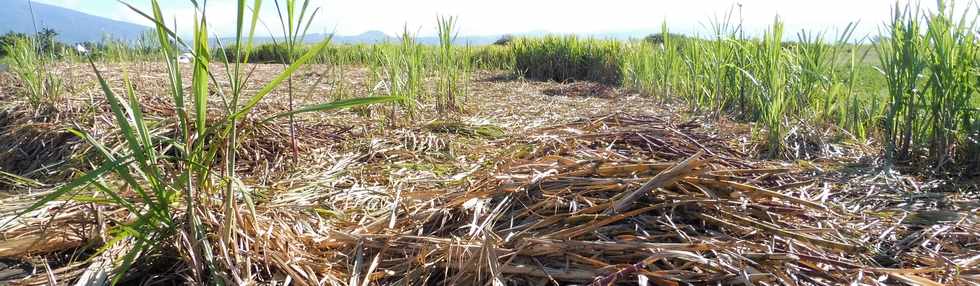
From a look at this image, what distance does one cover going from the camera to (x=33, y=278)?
1054 millimetres

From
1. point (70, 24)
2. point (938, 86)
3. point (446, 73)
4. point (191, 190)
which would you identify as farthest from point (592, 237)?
point (70, 24)

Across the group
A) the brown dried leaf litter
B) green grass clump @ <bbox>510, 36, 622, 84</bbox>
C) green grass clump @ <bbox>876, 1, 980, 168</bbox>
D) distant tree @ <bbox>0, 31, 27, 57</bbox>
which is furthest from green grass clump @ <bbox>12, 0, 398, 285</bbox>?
green grass clump @ <bbox>510, 36, 622, 84</bbox>

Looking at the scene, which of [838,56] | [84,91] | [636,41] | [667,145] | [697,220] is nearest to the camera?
[697,220]

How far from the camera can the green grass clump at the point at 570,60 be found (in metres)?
6.65

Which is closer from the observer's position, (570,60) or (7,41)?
(7,41)

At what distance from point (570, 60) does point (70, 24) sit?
99280 mm

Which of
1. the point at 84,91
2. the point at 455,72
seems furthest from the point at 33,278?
A: the point at 455,72

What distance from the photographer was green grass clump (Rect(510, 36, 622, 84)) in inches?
262

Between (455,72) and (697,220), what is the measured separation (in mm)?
2466

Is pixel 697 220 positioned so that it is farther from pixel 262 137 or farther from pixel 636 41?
pixel 636 41

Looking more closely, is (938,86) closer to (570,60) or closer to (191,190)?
(191,190)

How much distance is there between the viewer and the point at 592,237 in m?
1.13

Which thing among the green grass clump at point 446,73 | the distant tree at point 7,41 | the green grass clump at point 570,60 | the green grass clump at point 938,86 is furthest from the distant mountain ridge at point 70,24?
the green grass clump at point 570,60

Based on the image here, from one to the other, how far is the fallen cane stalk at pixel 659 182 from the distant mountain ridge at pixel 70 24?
2521mm
